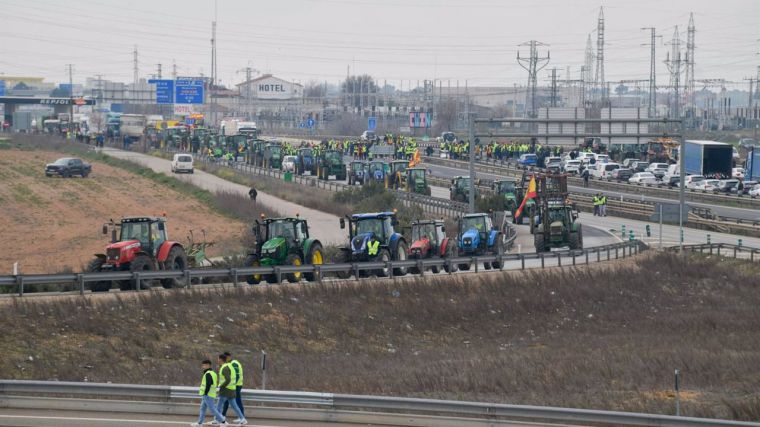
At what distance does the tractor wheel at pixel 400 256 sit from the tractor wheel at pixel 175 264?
285 inches

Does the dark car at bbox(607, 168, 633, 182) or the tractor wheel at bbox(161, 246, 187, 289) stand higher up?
the dark car at bbox(607, 168, 633, 182)

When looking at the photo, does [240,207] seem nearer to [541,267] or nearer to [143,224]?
[541,267]

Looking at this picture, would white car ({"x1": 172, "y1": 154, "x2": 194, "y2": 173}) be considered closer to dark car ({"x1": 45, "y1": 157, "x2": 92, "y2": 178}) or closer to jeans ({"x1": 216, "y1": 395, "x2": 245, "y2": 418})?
dark car ({"x1": 45, "y1": 157, "x2": 92, "y2": 178})

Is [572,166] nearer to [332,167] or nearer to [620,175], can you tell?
[620,175]

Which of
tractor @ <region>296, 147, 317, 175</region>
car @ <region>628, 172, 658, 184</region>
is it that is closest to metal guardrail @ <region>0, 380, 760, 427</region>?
car @ <region>628, 172, 658, 184</region>

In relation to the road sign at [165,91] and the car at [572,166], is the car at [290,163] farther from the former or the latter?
the road sign at [165,91]

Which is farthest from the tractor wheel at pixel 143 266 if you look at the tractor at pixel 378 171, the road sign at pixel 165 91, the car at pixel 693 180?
the road sign at pixel 165 91

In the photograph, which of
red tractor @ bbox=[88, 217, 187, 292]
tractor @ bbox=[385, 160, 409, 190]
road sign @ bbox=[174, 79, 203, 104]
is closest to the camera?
red tractor @ bbox=[88, 217, 187, 292]

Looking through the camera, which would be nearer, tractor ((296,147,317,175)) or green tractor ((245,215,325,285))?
green tractor ((245,215,325,285))

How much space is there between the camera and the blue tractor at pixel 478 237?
4488 centimetres

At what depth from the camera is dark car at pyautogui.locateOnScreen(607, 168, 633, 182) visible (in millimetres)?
90250

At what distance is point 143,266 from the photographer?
111ft

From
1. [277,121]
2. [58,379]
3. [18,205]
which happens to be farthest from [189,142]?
[58,379]

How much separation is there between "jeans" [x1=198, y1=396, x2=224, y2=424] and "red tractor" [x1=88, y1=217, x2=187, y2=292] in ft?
47.9
